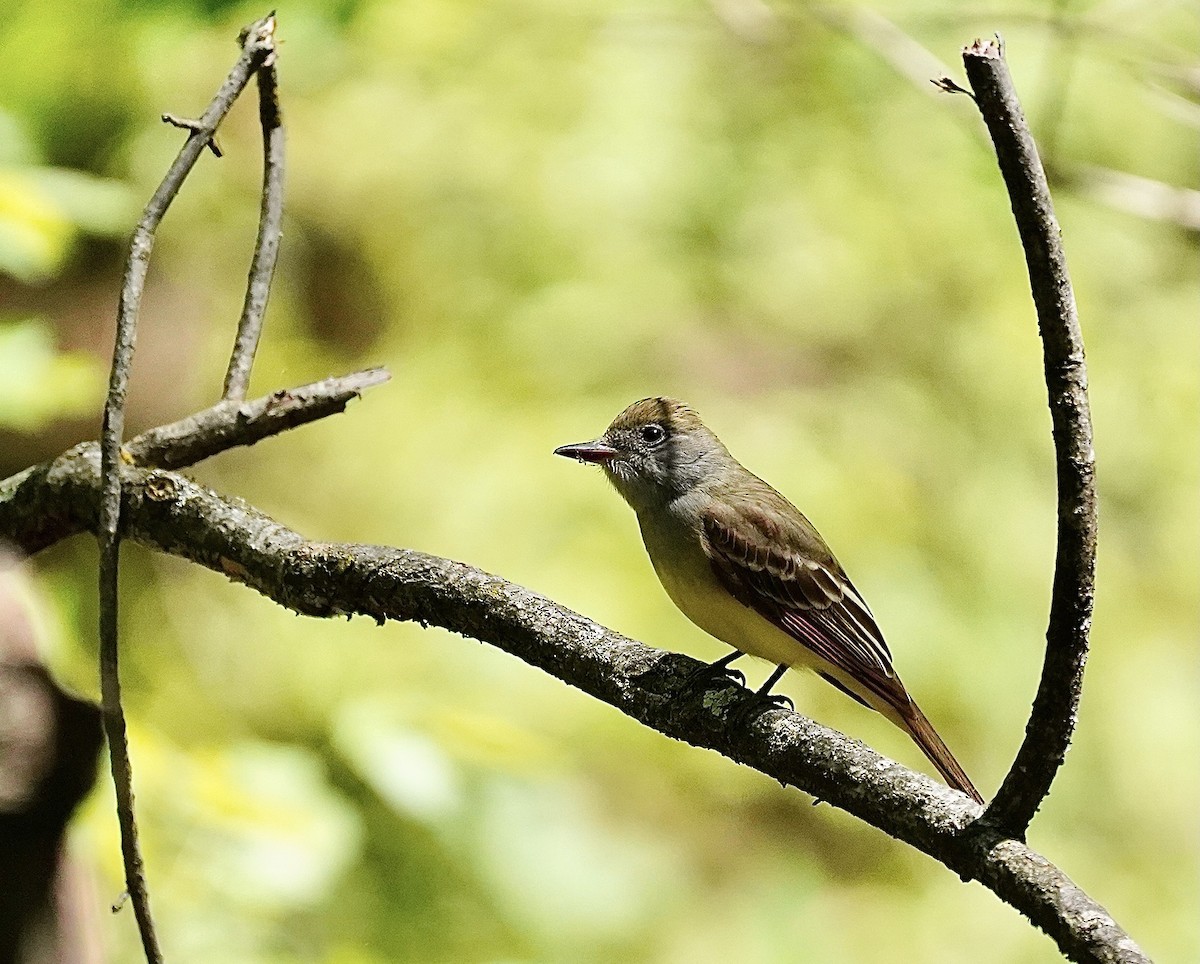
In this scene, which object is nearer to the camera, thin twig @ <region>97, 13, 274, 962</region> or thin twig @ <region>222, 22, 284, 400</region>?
thin twig @ <region>97, 13, 274, 962</region>

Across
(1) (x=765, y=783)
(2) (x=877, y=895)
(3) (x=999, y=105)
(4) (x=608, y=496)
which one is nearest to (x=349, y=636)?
(4) (x=608, y=496)

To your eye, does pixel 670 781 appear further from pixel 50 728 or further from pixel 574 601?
pixel 50 728

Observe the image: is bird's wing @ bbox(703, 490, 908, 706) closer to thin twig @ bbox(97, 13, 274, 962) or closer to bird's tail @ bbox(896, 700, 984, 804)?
bird's tail @ bbox(896, 700, 984, 804)

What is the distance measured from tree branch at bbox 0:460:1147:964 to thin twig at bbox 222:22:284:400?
0.68 ft

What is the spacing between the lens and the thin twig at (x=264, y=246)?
1.94 m

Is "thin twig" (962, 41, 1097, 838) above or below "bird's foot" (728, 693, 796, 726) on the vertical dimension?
above

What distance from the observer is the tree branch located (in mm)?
1115

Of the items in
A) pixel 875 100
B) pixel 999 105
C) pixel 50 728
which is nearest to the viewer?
pixel 999 105

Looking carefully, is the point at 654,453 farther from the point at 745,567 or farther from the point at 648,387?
the point at 648,387

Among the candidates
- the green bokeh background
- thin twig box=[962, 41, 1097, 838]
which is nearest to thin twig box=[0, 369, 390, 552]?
the green bokeh background

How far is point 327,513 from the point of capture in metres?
3.99

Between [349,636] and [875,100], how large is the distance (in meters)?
3.09

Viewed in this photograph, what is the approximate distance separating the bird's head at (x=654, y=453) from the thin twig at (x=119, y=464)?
102 centimetres

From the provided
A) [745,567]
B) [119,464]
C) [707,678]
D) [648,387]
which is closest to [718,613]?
[745,567]
